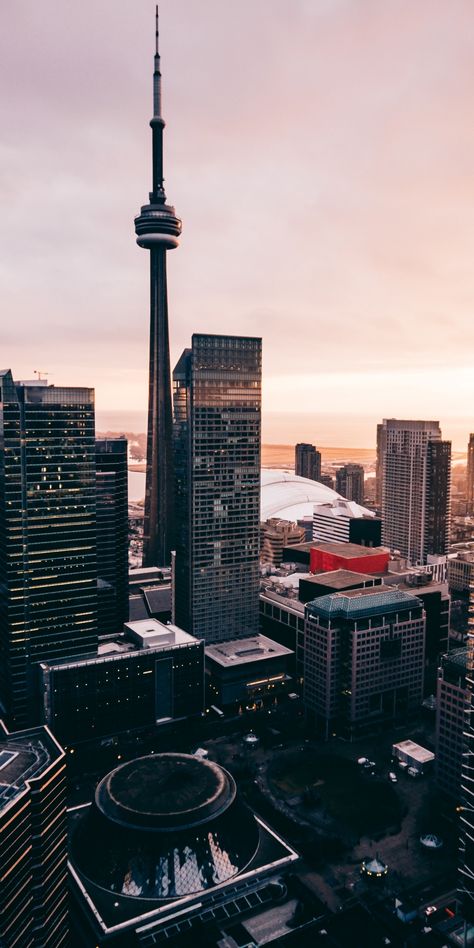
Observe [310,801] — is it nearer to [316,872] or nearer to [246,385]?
[316,872]

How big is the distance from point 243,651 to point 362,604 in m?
36.0

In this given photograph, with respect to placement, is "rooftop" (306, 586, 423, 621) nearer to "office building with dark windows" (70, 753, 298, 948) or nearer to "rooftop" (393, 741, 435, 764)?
"rooftop" (393, 741, 435, 764)

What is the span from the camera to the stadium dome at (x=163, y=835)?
3893 inches

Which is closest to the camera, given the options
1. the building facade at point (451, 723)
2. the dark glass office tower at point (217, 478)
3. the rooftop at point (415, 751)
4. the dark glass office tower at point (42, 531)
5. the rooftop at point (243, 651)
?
the building facade at point (451, 723)

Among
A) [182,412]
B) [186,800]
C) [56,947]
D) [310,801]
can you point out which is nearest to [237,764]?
[310,801]

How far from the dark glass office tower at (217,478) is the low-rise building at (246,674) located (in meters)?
10.8

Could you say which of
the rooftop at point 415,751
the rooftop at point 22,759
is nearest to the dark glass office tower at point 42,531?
the rooftop at point 22,759

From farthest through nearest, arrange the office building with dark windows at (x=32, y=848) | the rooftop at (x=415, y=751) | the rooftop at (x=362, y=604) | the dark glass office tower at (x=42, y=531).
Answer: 1. the rooftop at (x=362, y=604)
2. the dark glass office tower at (x=42, y=531)
3. the rooftop at (x=415, y=751)
4. the office building with dark windows at (x=32, y=848)

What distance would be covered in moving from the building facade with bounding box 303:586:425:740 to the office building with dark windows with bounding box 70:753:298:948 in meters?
44.8

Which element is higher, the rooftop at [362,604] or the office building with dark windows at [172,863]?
the rooftop at [362,604]

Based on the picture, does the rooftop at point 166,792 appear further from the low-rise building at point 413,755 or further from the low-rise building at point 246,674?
the low-rise building at point 413,755

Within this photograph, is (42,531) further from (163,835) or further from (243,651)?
(163,835)

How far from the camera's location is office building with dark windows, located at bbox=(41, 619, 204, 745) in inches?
5595

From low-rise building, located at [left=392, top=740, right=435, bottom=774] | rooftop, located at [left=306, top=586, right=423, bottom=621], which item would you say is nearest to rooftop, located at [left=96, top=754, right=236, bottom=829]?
low-rise building, located at [left=392, top=740, right=435, bottom=774]
